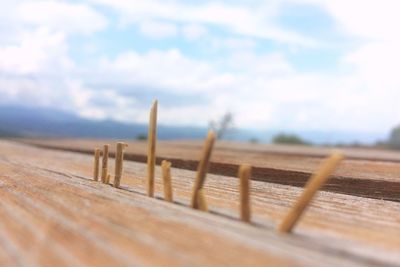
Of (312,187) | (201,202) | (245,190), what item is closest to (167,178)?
(201,202)

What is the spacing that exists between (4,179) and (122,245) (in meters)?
1.75

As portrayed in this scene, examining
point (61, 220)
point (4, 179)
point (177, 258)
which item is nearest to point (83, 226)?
point (61, 220)

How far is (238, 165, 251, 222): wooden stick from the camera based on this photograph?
153 cm

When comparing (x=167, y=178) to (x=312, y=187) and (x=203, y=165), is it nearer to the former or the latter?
(x=203, y=165)

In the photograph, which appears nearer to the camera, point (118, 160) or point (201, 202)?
point (201, 202)

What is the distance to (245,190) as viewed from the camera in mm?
1533

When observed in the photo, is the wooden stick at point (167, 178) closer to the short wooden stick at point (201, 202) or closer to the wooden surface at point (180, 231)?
the wooden surface at point (180, 231)

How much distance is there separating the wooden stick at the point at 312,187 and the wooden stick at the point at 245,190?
0.12 meters

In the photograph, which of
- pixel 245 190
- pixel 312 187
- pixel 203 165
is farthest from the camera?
pixel 203 165

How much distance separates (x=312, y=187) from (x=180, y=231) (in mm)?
344

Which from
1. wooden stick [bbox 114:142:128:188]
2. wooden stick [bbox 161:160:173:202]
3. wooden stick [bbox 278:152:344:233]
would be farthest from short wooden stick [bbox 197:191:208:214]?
wooden stick [bbox 114:142:128:188]

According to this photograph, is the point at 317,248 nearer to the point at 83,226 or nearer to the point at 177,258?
the point at 177,258

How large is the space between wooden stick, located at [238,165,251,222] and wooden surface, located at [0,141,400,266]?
0.04 meters

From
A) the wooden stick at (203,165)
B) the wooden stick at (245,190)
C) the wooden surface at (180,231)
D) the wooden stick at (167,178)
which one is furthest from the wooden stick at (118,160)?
the wooden stick at (245,190)
